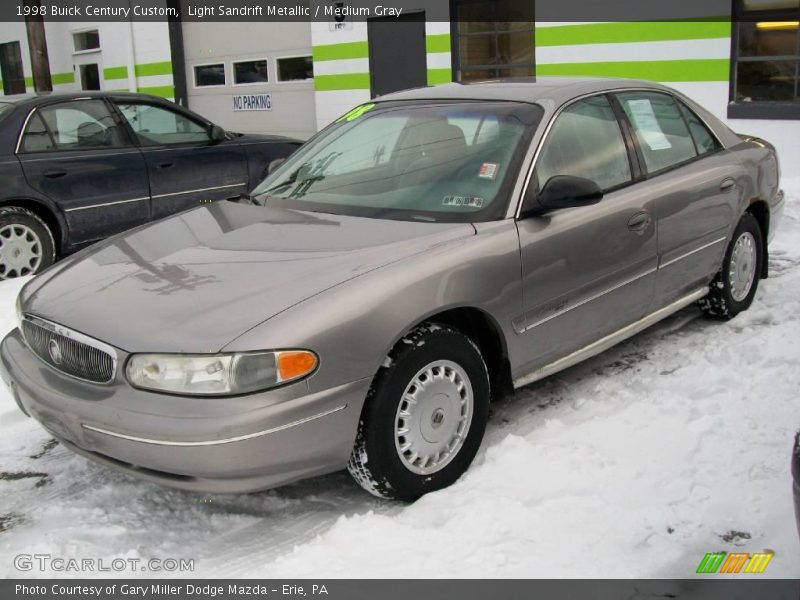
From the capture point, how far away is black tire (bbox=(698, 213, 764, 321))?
202 inches

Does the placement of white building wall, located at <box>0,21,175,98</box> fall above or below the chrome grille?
above

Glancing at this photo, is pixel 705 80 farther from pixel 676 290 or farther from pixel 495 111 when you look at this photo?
pixel 495 111

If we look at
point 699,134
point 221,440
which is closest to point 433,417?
point 221,440

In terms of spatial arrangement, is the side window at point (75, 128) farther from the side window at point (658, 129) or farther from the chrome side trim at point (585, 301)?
the chrome side trim at point (585, 301)

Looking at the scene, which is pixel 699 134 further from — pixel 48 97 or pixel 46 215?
pixel 48 97

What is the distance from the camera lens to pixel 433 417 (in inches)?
131

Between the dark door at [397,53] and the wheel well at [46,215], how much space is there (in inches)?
254

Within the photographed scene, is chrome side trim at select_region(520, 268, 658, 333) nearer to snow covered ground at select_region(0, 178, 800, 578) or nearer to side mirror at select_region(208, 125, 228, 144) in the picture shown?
snow covered ground at select_region(0, 178, 800, 578)

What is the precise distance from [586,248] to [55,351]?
7.45 ft

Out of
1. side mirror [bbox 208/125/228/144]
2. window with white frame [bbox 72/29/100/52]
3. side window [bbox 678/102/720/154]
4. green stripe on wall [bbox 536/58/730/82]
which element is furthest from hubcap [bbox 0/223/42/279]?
window with white frame [bbox 72/29/100/52]

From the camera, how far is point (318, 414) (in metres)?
2.98

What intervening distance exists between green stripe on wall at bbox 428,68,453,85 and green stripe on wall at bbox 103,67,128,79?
25.0 feet

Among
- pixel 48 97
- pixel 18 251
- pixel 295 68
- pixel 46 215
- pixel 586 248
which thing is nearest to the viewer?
pixel 586 248

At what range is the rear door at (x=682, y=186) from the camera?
452 centimetres
